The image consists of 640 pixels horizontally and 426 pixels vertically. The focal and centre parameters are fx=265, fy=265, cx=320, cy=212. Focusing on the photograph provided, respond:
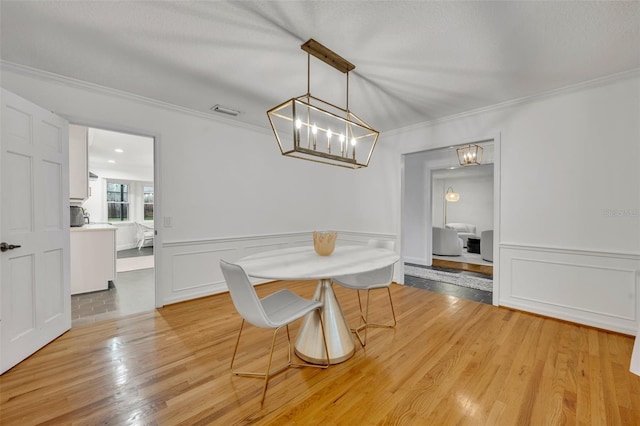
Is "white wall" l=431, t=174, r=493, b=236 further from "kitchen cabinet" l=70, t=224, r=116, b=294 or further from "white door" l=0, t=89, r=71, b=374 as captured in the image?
"white door" l=0, t=89, r=71, b=374

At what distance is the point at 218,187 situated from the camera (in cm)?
360

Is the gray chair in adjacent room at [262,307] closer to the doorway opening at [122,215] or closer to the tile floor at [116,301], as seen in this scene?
the tile floor at [116,301]

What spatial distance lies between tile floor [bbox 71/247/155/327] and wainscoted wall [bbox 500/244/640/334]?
14.1 feet

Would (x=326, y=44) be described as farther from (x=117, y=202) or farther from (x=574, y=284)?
(x=117, y=202)

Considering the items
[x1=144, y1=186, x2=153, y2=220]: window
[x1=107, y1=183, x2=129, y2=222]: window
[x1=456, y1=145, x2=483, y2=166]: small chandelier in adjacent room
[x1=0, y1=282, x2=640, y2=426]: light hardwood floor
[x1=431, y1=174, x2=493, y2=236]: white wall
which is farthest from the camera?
[x1=431, y1=174, x2=493, y2=236]: white wall

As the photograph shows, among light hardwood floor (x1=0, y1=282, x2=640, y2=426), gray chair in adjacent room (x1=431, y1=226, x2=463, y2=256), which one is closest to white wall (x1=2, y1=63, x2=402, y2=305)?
light hardwood floor (x1=0, y1=282, x2=640, y2=426)

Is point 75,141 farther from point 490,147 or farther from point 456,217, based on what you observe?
point 456,217

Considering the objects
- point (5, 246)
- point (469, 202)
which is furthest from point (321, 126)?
point (469, 202)

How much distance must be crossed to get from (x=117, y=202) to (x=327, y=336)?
8433 millimetres

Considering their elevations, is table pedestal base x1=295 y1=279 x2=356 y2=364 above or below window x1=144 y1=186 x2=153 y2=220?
below

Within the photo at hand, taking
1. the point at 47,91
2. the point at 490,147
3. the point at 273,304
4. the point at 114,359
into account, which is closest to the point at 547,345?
the point at 273,304

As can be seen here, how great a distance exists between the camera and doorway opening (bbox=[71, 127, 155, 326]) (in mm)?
3268

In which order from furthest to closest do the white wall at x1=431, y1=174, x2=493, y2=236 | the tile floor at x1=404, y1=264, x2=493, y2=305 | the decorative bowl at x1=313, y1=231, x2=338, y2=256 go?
the white wall at x1=431, y1=174, x2=493, y2=236 < the tile floor at x1=404, y1=264, x2=493, y2=305 < the decorative bowl at x1=313, y1=231, x2=338, y2=256

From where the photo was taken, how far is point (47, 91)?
96.7 inches
